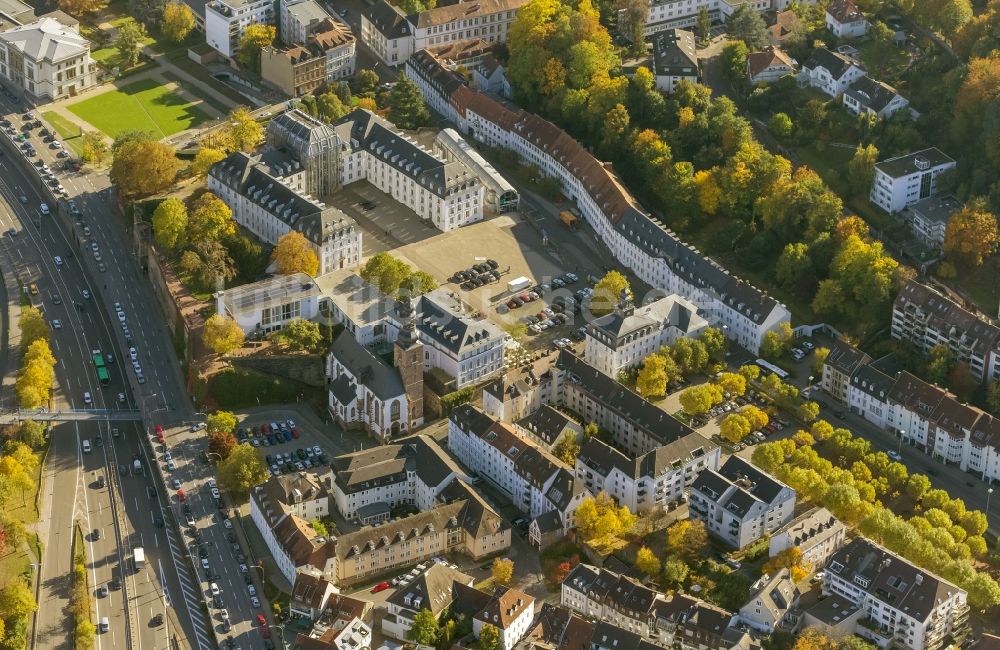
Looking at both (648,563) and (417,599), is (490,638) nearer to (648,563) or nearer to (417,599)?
(417,599)

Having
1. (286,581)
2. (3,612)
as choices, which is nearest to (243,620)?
(286,581)

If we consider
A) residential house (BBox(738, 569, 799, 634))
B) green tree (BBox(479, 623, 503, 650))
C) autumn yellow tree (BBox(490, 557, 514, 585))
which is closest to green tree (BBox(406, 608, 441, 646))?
green tree (BBox(479, 623, 503, 650))

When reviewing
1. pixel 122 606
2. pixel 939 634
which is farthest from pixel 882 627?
pixel 122 606

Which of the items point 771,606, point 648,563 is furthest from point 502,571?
point 771,606

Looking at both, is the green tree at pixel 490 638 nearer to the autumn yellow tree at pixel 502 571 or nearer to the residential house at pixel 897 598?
the autumn yellow tree at pixel 502 571

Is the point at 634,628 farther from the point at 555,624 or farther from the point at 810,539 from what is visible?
the point at 810,539
